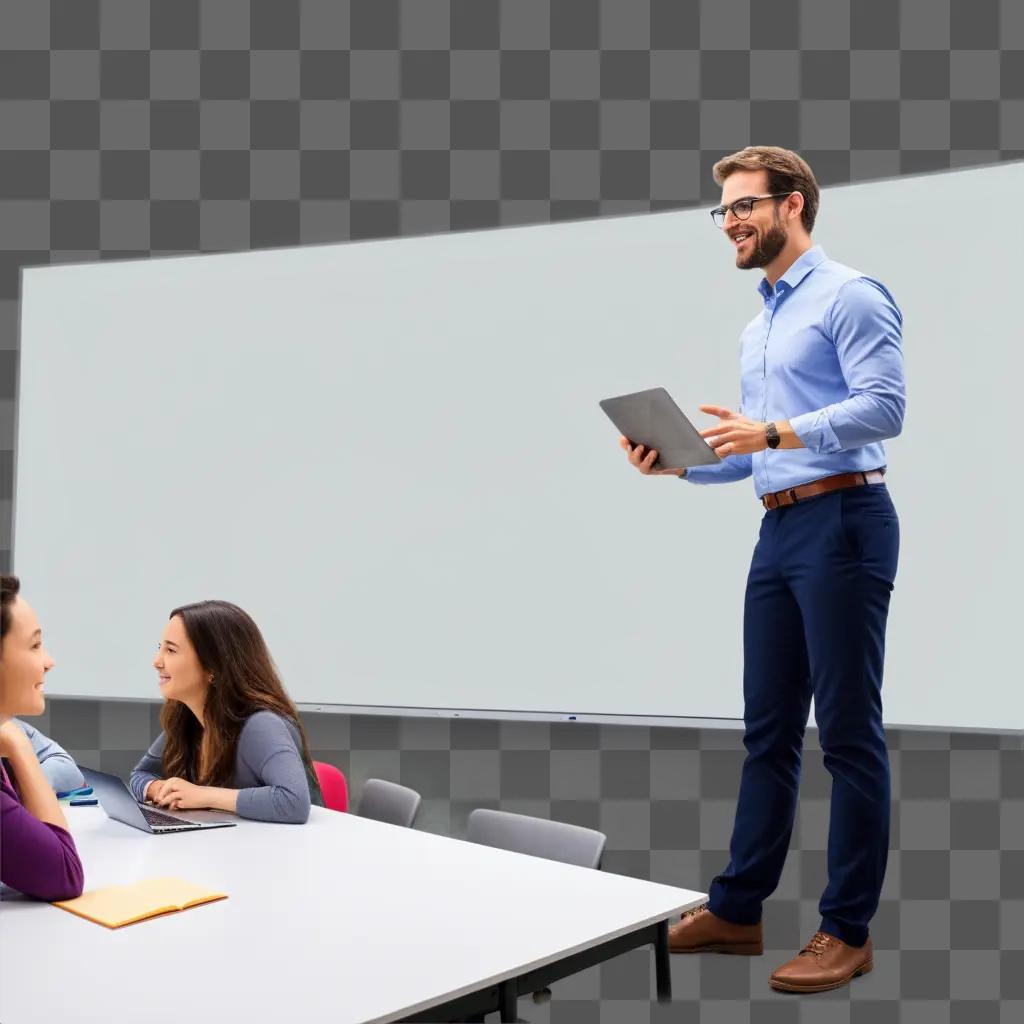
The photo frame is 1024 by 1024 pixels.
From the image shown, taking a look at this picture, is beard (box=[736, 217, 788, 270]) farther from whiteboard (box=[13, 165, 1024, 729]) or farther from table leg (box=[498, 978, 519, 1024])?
table leg (box=[498, 978, 519, 1024])

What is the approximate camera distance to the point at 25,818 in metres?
1.51

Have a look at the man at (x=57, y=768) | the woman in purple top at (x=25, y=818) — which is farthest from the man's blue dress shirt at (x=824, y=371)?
the man at (x=57, y=768)

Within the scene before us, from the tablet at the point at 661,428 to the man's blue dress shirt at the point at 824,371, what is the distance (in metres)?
0.21

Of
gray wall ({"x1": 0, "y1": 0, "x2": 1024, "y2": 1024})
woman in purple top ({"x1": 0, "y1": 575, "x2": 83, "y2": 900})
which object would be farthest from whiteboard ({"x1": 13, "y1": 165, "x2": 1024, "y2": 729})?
woman in purple top ({"x1": 0, "y1": 575, "x2": 83, "y2": 900})

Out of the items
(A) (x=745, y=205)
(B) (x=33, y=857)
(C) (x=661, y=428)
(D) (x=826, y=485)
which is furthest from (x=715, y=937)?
(A) (x=745, y=205)

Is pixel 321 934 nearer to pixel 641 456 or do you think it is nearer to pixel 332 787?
pixel 641 456

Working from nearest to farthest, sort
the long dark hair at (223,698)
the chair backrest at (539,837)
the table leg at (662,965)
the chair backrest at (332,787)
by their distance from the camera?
1. the table leg at (662,965)
2. the chair backrest at (539,837)
3. the long dark hair at (223,698)
4. the chair backrest at (332,787)

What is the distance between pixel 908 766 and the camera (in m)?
3.20

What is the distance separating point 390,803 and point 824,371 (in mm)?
1549

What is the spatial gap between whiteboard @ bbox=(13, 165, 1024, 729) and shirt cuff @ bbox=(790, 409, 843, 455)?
3.37 ft

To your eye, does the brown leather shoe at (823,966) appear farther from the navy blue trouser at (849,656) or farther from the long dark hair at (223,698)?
the long dark hair at (223,698)

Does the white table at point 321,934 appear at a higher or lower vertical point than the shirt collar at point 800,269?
lower

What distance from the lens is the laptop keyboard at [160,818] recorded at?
2068mm

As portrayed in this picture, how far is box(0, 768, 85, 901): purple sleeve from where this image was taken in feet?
4.91
